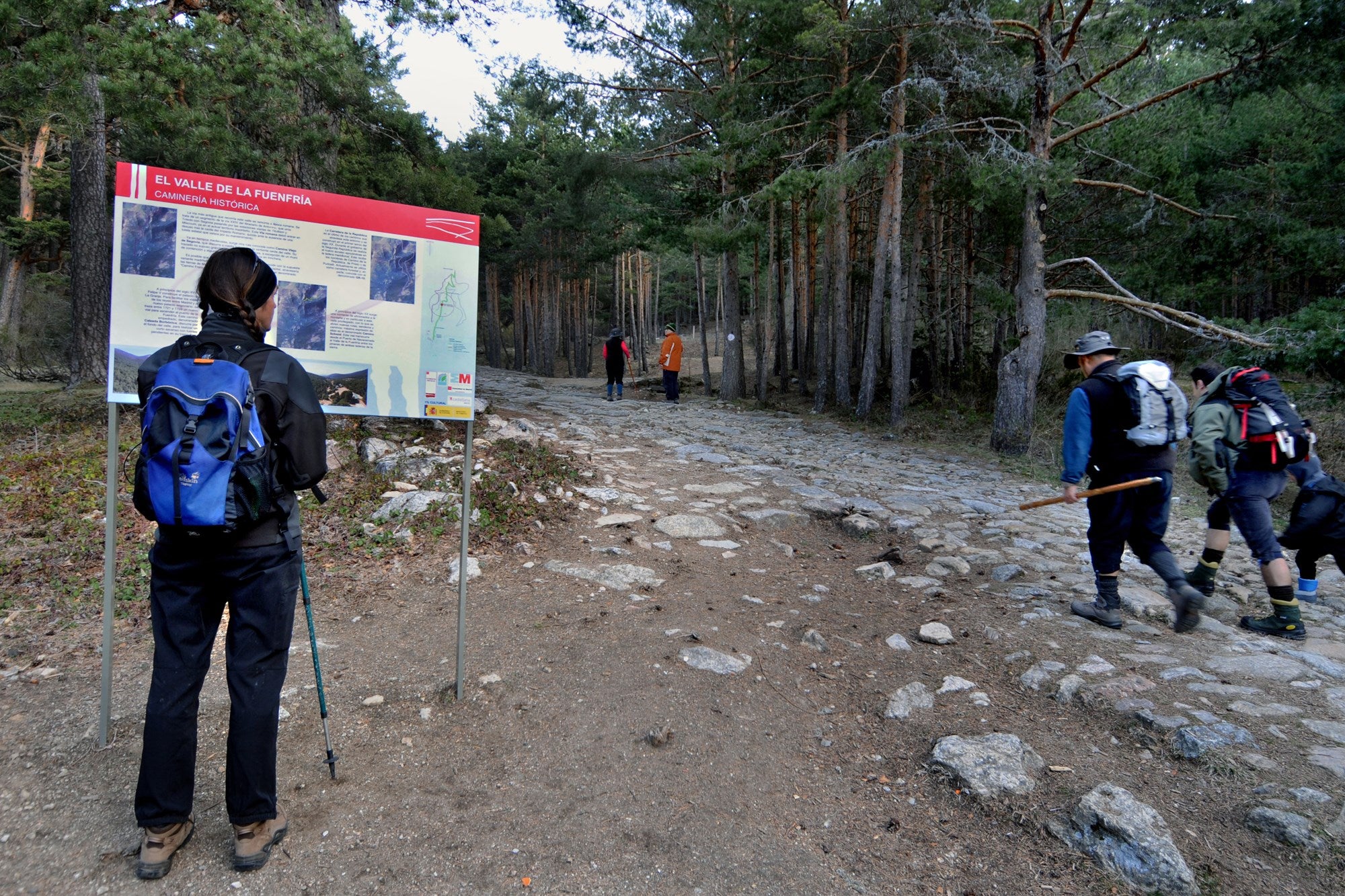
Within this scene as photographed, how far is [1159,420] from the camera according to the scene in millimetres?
4840

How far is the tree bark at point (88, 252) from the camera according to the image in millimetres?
9766

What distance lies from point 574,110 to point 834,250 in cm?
659

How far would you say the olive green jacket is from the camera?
5.07 m

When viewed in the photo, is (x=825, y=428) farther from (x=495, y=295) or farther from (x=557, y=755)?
(x=495, y=295)

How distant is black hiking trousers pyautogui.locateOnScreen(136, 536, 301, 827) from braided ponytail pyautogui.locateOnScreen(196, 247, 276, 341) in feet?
2.67

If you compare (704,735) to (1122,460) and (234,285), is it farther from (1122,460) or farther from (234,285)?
(1122,460)

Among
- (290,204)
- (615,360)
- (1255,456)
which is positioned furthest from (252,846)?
(615,360)

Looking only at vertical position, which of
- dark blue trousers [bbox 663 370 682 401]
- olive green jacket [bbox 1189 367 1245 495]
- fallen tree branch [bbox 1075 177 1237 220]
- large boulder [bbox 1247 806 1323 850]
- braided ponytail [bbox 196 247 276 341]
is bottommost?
large boulder [bbox 1247 806 1323 850]

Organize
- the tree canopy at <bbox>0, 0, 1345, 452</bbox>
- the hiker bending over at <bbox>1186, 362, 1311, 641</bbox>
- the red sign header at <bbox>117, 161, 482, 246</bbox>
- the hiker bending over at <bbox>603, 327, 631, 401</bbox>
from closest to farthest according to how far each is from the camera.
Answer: the red sign header at <bbox>117, 161, 482, 246</bbox>, the hiker bending over at <bbox>1186, 362, 1311, 641</bbox>, the tree canopy at <bbox>0, 0, 1345, 452</bbox>, the hiker bending over at <bbox>603, 327, 631, 401</bbox>

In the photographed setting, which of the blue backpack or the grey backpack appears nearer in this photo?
the blue backpack

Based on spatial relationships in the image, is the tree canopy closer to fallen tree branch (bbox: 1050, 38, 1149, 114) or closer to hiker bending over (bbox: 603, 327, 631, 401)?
fallen tree branch (bbox: 1050, 38, 1149, 114)

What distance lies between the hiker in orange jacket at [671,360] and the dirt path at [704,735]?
39.7 feet

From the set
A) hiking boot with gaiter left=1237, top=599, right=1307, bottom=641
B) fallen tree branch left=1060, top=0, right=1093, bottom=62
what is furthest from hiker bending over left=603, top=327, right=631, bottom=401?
hiking boot with gaiter left=1237, top=599, right=1307, bottom=641

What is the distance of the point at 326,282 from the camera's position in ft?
12.3
